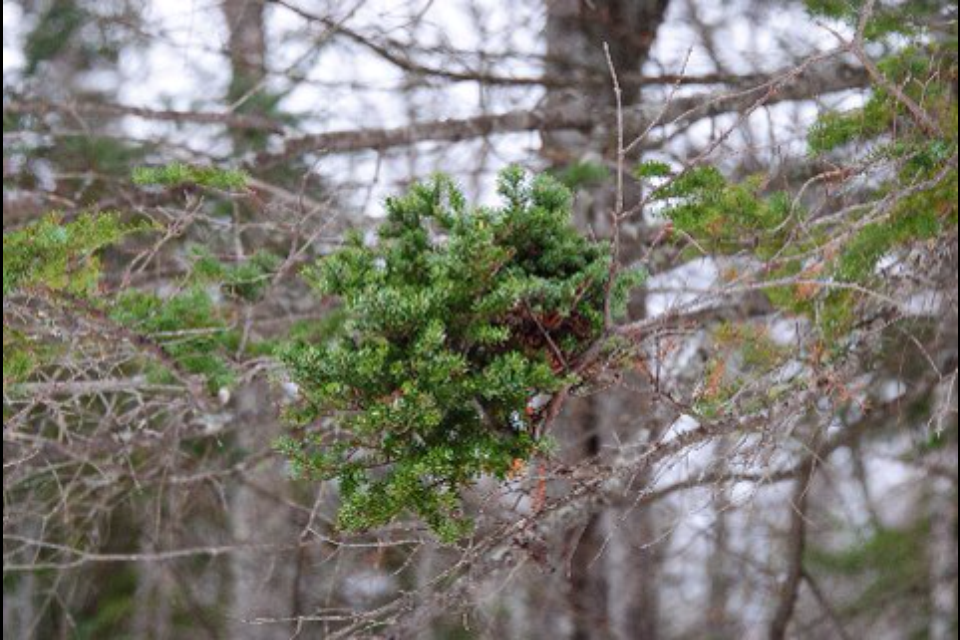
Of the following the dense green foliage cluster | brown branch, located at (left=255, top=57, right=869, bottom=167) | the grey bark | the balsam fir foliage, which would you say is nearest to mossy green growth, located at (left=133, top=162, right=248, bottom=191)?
the dense green foliage cluster

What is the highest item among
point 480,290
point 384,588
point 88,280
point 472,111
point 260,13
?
point 260,13

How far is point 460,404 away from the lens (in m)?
3.95

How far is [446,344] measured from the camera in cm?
398

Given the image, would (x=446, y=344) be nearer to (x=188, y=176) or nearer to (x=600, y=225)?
(x=188, y=176)

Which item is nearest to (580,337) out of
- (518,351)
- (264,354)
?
(518,351)

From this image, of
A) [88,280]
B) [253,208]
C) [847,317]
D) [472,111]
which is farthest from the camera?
[472,111]

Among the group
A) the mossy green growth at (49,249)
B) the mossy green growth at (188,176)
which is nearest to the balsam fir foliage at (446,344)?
the mossy green growth at (188,176)

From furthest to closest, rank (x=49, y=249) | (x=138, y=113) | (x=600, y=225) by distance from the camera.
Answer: (x=600, y=225), (x=138, y=113), (x=49, y=249)

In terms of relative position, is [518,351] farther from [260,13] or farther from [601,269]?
[260,13]

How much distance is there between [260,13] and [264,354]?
158 inches

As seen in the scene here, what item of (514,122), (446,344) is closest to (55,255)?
(446,344)

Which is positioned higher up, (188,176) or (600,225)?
(600,225)

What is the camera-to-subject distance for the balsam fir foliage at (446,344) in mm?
3807

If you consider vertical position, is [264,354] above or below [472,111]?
below
